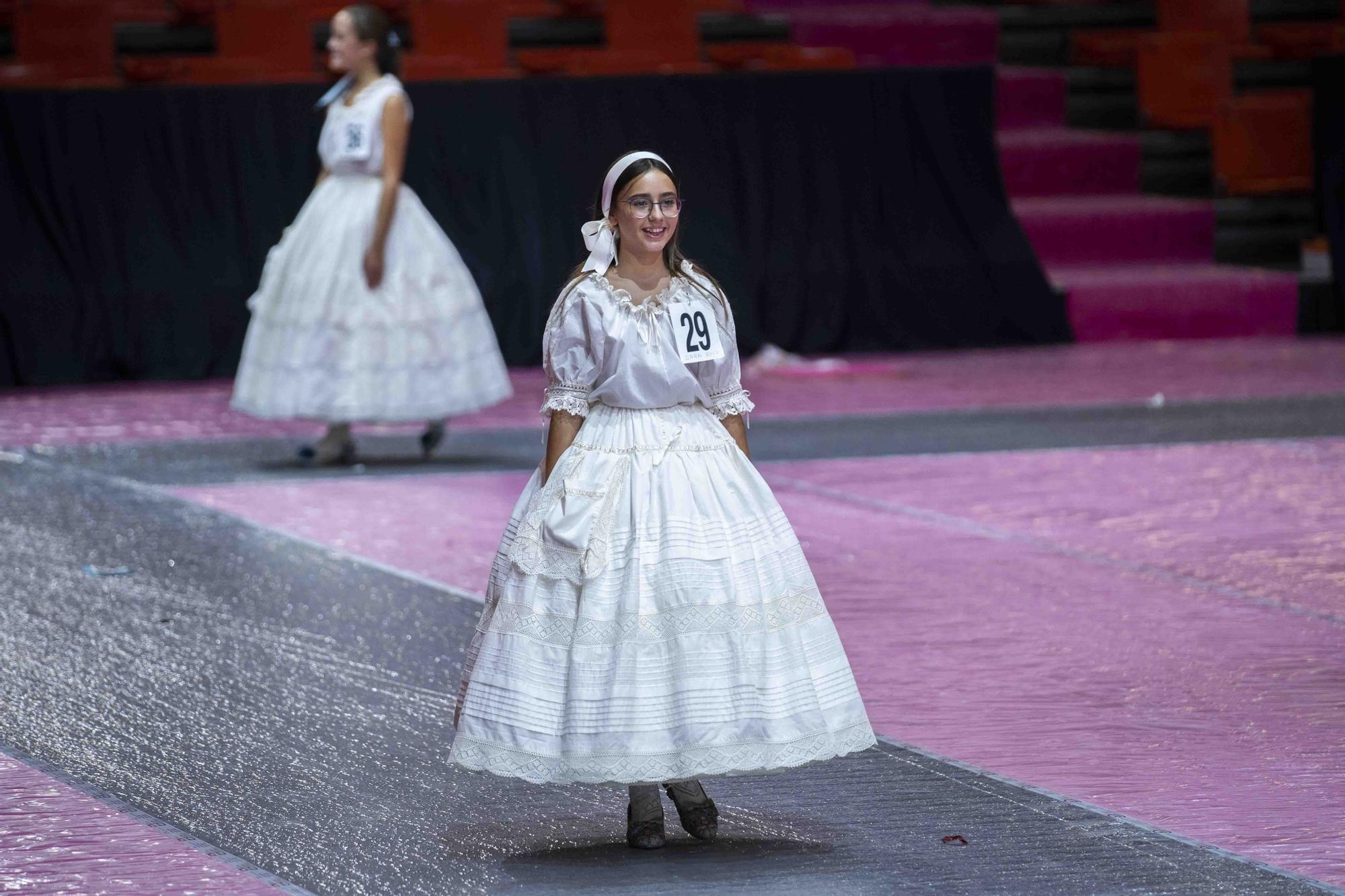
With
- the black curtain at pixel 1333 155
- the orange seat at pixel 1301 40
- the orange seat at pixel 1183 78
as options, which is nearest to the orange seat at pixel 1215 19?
the orange seat at pixel 1301 40

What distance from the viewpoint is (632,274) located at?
406 cm

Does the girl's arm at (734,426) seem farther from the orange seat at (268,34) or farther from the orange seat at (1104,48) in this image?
the orange seat at (1104,48)

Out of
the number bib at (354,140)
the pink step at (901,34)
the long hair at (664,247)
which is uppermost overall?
the pink step at (901,34)

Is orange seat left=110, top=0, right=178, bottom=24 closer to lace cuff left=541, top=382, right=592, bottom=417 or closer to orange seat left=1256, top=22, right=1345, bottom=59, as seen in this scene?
orange seat left=1256, top=22, right=1345, bottom=59

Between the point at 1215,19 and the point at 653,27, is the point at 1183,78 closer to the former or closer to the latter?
the point at 1215,19

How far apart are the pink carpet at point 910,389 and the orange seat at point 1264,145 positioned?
166 centimetres

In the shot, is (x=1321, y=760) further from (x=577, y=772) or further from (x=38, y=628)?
(x=38, y=628)

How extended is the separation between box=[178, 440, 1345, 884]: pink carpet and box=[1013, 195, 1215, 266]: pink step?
4.77 m

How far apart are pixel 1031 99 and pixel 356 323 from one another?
8120 mm

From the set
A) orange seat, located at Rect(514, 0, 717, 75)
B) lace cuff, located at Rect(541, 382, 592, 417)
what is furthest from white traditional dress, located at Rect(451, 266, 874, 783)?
orange seat, located at Rect(514, 0, 717, 75)

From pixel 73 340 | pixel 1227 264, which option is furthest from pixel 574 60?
pixel 1227 264

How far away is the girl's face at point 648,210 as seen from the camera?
3.99m

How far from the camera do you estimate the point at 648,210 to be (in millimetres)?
3994

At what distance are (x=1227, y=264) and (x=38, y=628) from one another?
10037 mm
